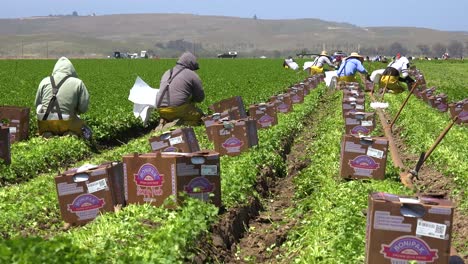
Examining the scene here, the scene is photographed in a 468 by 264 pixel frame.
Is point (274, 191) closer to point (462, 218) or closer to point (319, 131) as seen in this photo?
point (462, 218)

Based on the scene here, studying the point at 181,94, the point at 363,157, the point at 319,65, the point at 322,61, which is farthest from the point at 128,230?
the point at 319,65

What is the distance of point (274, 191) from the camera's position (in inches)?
391

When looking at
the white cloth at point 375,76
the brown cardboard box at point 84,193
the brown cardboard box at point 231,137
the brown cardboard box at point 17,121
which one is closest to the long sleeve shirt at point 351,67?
the white cloth at point 375,76

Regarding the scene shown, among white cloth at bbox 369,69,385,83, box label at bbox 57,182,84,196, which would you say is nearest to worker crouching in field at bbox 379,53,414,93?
white cloth at bbox 369,69,385,83

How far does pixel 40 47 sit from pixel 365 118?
176516 millimetres

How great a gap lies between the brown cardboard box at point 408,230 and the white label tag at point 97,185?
293 centimetres

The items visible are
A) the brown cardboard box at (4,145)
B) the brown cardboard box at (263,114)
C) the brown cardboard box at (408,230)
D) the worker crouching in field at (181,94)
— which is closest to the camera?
the brown cardboard box at (408,230)

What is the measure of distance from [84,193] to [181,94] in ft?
24.3

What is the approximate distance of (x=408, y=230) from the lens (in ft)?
17.2

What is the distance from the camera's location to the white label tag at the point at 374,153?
9.00m

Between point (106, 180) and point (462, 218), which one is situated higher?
point (106, 180)

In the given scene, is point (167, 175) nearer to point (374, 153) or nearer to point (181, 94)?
point (374, 153)

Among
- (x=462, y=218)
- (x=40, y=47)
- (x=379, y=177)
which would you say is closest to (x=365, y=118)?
(x=379, y=177)

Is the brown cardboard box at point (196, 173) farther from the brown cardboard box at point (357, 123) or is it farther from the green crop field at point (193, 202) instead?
the brown cardboard box at point (357, 123)
